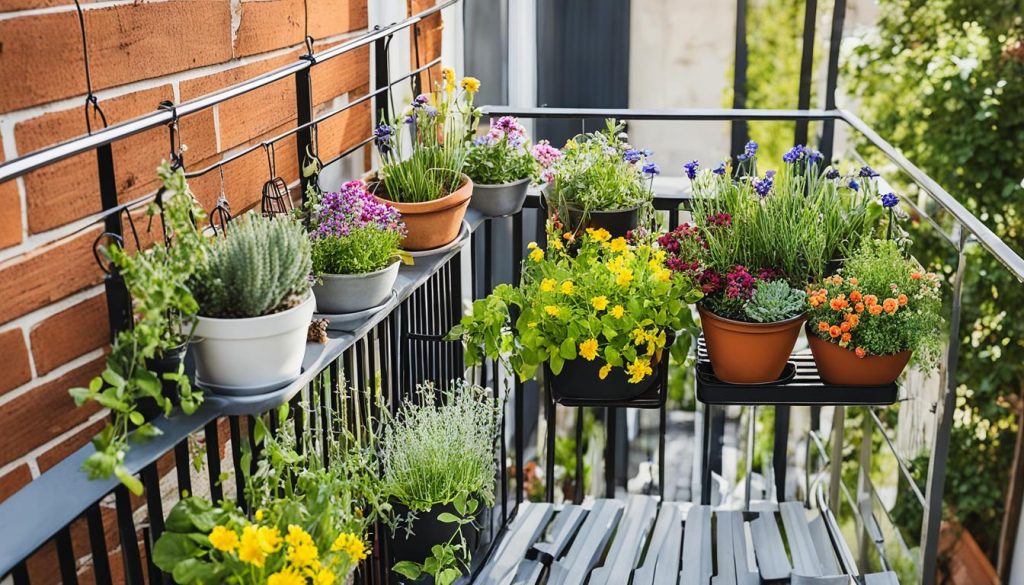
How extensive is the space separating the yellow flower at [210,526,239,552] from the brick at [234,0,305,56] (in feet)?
3.38

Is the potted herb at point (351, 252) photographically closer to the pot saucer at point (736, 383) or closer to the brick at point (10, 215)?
the brick at point (10, 215)

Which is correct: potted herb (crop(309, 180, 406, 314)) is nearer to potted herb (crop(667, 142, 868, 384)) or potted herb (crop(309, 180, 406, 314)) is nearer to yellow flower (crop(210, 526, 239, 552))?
yellow flower (crop(210, 526, 239, 552))

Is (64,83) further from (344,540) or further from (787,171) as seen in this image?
(787,171)

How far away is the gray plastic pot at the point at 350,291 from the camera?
1753mm

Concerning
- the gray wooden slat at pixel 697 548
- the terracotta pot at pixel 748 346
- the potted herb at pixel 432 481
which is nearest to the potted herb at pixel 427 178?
the potted herb at pixel 432 481

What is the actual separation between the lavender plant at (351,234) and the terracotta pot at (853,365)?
95cm

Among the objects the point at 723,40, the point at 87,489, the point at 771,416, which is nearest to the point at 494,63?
the point at 723,40

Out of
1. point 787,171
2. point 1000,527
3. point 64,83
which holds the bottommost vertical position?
point 1000,527

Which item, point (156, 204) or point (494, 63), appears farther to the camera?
point (494, 63)

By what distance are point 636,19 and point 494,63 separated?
209 cm

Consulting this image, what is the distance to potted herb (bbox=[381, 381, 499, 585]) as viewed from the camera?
2.11 m

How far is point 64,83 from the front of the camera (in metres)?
1.53

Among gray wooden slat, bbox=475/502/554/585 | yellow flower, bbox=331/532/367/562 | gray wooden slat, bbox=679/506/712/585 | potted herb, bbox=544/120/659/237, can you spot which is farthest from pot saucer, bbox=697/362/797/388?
yellow flower, bbox=331/532/367/562

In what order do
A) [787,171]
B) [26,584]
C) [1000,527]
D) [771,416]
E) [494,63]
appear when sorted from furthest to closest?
1. [771,416]
2. [1000,527]
3. [494,63]
4. [787,171]
5. [26,584]
